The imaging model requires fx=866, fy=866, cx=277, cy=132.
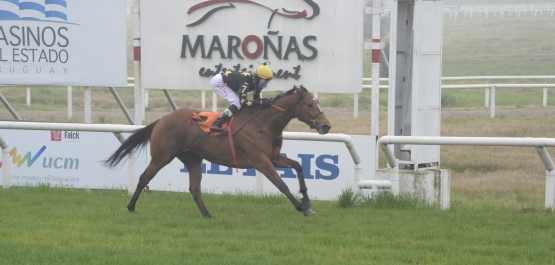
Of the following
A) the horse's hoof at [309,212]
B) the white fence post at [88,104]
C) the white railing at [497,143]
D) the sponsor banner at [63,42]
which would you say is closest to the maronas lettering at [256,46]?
the sponsor banner at [63,42]

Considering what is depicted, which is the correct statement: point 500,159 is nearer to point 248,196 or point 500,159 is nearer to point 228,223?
point 248,196

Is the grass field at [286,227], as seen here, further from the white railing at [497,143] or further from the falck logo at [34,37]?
the falck logo at [34,37]

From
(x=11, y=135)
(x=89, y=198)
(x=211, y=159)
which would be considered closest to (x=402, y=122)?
(x=211, y=159)

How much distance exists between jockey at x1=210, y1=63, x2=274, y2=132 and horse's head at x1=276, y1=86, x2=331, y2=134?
292 mm

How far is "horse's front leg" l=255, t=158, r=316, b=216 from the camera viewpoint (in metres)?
7.51

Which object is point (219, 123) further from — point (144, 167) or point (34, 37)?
point (34, 37)

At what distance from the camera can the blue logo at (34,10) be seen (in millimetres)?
10766

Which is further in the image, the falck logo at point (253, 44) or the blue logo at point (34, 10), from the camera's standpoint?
the blue logo at point (34, 10)

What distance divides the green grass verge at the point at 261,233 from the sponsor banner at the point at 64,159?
1.04 metres

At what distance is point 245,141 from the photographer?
25.7 feet

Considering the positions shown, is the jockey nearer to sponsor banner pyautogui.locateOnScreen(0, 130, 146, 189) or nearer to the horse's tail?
the horse's tail

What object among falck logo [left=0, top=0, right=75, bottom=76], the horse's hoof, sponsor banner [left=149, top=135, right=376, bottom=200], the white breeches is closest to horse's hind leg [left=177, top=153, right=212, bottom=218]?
the white breeches

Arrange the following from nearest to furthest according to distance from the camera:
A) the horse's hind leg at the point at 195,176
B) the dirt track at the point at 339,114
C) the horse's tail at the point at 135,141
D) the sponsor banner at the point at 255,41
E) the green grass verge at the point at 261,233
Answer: the green grass verge at the point at 261,233 → the horse's hind leg at the point at 195,176 → the horse's tail at the point at 135,141 → the sponsor banner at the point at 255,41 → the dirt track at the point at 339,114

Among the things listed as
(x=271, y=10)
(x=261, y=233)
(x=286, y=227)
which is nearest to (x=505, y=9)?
(x=271, y=10)
